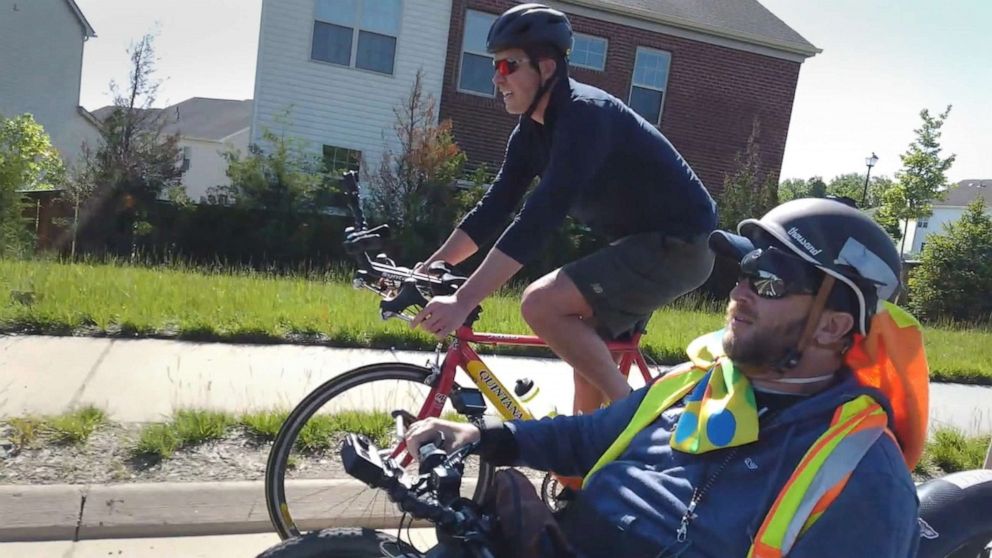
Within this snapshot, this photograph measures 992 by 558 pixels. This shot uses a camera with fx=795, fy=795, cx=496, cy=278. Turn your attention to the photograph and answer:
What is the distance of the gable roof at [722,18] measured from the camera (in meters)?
18.4

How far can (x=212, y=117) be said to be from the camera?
1601 inches

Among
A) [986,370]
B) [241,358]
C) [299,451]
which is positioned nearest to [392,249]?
[241,358]

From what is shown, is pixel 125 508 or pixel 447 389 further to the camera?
pixel 125 508

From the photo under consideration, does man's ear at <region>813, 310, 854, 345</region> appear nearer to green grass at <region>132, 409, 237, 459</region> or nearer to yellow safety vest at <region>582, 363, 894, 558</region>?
yellow safety vest at <region>582, 363, 894, 558</region>

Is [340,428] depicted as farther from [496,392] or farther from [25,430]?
[25,430]

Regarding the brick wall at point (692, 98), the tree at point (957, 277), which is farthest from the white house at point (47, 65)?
the tree at point (957, 277)

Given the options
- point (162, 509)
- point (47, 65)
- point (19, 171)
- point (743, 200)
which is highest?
point (47, 65)

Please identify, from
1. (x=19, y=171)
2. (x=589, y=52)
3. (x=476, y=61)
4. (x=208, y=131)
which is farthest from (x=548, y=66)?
(x=208, y=131)

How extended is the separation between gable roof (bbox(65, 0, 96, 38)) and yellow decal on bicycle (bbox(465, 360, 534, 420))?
31.8 metres

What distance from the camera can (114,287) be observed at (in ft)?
22.2

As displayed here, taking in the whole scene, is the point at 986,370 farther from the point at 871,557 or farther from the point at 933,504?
the point at 871,557

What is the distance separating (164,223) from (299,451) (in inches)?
412

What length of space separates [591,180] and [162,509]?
86.5 inches

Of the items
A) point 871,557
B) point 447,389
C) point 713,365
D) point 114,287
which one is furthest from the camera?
point 114,287
